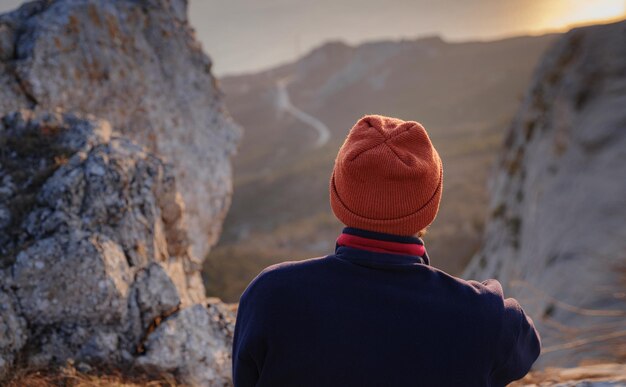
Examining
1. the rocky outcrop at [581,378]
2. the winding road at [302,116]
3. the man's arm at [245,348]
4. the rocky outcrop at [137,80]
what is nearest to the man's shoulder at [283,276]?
the man's arm at [245,348]

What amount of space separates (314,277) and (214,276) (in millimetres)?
16239

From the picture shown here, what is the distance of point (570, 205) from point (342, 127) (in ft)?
209

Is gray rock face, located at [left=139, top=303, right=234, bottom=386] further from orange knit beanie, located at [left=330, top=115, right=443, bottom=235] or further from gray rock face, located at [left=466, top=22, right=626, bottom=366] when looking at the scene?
gray rock face, located at [left=466, top=22, right=626, bottom=366]

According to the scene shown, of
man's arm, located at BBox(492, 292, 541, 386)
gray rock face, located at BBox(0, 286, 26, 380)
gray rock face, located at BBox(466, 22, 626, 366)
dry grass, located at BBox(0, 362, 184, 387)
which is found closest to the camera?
man's arm, located at BBox(492, 292, 541, 386)

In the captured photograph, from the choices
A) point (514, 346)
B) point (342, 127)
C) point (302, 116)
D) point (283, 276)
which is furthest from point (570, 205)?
point (302, 116)

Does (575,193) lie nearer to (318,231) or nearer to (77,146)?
(77,146)

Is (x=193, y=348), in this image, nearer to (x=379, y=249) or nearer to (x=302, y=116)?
(x=379, y=249)

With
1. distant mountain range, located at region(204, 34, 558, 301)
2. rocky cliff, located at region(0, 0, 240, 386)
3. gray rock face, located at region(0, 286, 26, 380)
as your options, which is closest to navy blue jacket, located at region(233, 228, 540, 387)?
rocky cliff, located at region(0, 0, 240, 386)

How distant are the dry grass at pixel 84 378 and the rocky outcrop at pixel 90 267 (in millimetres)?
99

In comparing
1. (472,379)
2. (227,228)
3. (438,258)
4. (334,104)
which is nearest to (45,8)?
(472,379)

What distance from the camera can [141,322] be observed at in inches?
157

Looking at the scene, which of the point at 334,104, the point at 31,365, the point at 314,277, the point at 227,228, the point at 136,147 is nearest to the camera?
the point at 314,277

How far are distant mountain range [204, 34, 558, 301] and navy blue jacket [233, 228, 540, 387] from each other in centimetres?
1362

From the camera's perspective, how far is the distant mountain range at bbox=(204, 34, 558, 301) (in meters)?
22.2
